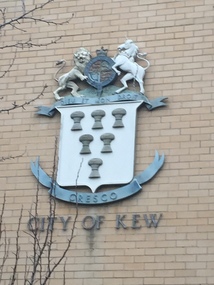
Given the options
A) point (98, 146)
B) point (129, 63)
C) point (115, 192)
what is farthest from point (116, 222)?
point (129, 63)

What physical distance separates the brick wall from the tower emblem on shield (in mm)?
112

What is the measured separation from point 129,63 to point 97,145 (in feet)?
3.70

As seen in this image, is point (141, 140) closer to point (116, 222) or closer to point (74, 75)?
point (116, 222)

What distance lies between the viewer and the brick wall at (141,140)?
10.3 meters

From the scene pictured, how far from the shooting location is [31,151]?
37.2 ft

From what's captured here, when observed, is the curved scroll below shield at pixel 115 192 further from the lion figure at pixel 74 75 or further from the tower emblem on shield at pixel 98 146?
the lion figure at pixel 74 75

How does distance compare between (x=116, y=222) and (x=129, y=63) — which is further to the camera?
(x=129, y=63)

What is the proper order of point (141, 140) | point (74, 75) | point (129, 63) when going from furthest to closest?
point (74, 75), point (129, 63), point (141, 140)

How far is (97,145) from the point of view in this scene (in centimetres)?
1105

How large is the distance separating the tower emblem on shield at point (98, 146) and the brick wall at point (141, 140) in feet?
0.37

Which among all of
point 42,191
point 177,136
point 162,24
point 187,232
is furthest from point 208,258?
point 162,24

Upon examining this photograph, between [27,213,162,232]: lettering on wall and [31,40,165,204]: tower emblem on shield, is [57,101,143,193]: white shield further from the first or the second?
[27,213,162,232]: lettering on wall

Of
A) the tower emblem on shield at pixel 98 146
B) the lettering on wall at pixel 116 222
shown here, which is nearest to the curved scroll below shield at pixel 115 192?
the tower emblem on shield at pixel 98 146

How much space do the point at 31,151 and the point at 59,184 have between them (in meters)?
0.65
